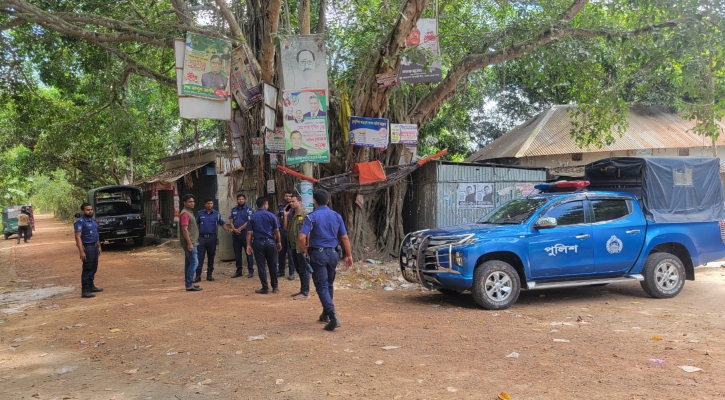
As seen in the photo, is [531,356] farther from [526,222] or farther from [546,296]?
[546,296]

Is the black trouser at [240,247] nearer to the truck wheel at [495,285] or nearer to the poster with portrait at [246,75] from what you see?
the poster with portrait at [246,75]

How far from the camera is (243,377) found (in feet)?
15.0

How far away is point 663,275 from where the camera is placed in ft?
26.2

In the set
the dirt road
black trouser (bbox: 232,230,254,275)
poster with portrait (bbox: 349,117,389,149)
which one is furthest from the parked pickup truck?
poster with portrait (bbox: 349,117,389,149)

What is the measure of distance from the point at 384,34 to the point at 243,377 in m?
7.33

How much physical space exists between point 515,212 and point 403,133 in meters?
4.16

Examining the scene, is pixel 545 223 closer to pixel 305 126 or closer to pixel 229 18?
pixel 305 126

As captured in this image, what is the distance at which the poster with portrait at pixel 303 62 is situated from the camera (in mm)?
9695

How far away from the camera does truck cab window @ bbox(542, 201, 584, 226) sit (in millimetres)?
7684

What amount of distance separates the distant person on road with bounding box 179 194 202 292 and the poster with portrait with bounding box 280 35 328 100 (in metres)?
2.80

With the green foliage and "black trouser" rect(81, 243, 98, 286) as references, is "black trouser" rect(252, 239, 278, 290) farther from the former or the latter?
the green foliage

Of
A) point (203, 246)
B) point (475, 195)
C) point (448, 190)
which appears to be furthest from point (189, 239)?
point (475, 195)

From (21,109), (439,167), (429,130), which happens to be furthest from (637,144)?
(21,109)

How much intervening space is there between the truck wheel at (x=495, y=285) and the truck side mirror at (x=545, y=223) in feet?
A: 2.27
